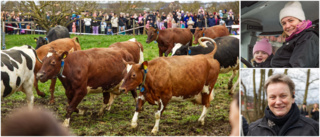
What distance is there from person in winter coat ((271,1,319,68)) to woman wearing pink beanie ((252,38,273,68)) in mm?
112

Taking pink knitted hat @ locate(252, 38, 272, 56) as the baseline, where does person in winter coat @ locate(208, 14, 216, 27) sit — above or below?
above

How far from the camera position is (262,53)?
4164 mm

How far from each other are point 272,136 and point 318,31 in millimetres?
1129

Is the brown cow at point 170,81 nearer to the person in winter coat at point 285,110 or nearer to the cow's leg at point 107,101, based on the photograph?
the cow's leg at point 107,101

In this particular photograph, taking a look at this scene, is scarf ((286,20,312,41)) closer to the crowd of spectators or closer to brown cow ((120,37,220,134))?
brown cow ((120,37,220,134))

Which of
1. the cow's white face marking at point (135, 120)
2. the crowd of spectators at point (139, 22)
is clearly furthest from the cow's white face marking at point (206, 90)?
the crowd of spectators at point (139, 22)

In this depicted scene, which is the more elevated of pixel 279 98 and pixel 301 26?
pixel 301 26

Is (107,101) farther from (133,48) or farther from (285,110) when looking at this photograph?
(285,110)

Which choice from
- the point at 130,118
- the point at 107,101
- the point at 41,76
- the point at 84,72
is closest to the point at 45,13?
the point at 107,101

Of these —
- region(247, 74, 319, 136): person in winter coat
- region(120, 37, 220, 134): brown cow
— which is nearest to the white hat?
region(247, 74, 319, 136): person in winter coat

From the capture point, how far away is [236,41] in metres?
11.1

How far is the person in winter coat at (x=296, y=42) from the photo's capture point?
3713 mm

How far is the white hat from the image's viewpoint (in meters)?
3.84

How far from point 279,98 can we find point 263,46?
0.73 meters
